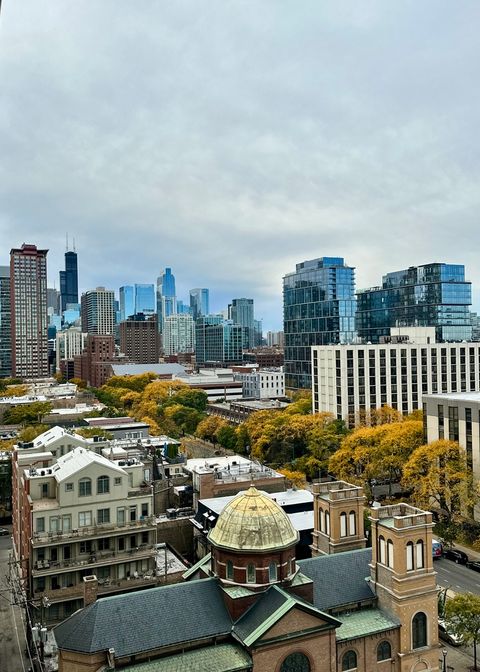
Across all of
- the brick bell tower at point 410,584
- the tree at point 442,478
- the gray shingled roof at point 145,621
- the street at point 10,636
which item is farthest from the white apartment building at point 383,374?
the gray shingled roof at point 145,621

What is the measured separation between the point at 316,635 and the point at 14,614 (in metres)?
32.2

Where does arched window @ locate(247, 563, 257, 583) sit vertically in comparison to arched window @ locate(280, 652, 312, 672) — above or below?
above

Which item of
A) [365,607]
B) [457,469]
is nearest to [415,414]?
[457,469]

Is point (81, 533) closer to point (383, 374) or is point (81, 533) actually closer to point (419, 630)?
point (419, 630)

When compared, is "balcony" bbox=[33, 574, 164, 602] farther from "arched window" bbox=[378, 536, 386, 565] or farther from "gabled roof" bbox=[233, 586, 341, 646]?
"arched window" bbox=[378, 536, 386, 565]

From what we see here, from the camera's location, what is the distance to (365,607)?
35.3 metres

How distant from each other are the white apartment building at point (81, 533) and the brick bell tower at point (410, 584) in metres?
21.8

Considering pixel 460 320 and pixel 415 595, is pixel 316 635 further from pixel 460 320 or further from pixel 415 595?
pixel 460 320

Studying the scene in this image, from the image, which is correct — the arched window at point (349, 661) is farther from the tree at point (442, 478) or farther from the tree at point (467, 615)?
the tree at point (442, 478)

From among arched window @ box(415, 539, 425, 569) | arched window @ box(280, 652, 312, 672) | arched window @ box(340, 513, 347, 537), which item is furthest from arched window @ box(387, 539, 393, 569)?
arched window @ box(280, 652, 312, 672)

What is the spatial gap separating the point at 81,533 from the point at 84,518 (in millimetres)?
1362

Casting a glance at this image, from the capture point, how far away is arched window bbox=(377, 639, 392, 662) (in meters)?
33.7

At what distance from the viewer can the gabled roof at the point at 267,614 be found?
98.2 feet

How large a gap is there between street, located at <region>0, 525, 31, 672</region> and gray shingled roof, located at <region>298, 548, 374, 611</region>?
22811mm
